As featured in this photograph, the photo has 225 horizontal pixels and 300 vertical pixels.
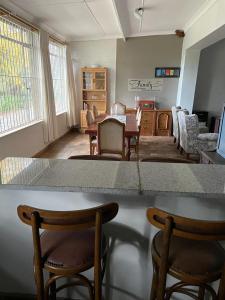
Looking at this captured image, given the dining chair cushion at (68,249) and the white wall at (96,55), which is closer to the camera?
the dining chair cushion at (68,249)

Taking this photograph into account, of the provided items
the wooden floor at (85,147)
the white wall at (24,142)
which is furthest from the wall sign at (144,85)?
the white wall at (24,142)

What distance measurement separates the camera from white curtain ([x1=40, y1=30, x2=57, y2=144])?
14.2ft

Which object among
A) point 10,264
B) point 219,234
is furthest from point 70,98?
point 219,234

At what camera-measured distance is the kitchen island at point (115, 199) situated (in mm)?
1034

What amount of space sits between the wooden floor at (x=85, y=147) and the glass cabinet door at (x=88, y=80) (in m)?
1.53

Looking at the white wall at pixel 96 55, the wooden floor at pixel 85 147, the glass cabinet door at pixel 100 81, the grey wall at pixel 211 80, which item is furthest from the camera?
the glass cabinet door at pixel 100 81

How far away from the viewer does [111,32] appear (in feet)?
18.4

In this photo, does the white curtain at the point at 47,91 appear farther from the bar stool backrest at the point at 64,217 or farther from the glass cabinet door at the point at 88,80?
the bar stool backrest at the point at 64,217

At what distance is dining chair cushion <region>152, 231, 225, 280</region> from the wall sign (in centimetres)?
569

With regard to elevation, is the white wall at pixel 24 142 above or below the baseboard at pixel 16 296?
above

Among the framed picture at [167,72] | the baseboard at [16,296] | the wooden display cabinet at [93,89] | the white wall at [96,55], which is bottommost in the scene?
the baseboard at [16,296]

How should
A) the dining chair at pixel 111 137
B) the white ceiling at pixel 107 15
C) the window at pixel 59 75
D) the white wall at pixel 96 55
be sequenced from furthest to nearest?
the white wall at pixel 96 55 → the window at pixel 59 75 → the white ceiling at pixel 107 15 → the dining chair at pixel 111 137

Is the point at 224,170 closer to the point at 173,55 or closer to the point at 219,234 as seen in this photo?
the point at 219,234

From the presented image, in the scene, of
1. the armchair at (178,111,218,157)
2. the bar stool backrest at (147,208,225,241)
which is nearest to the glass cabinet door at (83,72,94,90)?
the armchair at (178,111,218,157)
